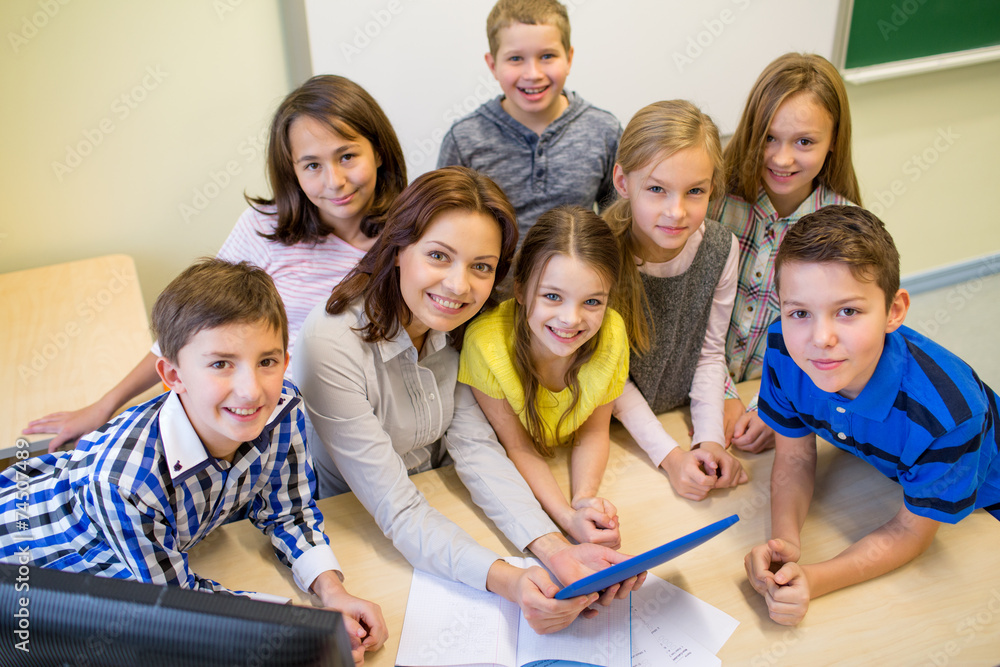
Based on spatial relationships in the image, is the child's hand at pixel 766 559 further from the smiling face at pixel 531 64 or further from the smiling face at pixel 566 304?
the smiling face at pixel 531 64

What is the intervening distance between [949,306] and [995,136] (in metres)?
0.83

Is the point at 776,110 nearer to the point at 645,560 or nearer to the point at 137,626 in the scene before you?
the point at 645,560

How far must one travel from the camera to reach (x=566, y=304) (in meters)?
1.26

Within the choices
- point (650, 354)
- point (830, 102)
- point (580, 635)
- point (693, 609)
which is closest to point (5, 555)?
point (580, 635)

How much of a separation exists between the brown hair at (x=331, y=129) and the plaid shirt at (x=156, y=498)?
607mm

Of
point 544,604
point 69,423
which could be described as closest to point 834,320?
point 544,604

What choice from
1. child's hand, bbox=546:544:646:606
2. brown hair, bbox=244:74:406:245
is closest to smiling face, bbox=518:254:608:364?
child's hand, bbox=546:544:646:606

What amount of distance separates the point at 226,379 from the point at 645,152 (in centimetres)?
90

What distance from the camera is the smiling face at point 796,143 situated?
156 centimetres

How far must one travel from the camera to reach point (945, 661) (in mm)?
973

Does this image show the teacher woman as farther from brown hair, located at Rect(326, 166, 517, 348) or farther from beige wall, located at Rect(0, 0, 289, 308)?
beige wall, located at Rect(0, 0, 289, 308)

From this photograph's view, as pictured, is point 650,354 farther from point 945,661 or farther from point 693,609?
point 945,661

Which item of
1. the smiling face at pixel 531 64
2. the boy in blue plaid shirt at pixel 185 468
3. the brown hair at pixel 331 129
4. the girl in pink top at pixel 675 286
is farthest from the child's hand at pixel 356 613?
the smiling face at pixel 531 64

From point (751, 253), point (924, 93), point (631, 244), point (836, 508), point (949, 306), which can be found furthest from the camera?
point (949, 306)
